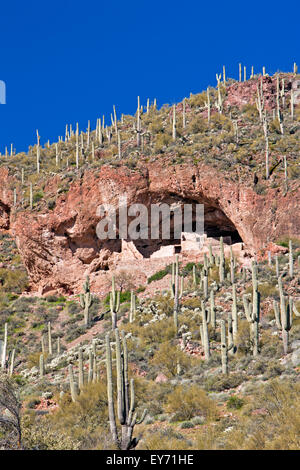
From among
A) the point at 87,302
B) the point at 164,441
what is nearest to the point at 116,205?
the point at 87,302

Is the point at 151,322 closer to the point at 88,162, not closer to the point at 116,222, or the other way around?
the point at 116,222

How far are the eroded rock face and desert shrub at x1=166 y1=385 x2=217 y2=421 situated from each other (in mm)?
18593

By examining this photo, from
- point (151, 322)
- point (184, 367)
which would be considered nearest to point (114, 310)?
point (151, 322)

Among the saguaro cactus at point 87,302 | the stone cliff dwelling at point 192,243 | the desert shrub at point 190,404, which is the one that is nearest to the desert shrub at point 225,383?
the desert shrub at point 190,404

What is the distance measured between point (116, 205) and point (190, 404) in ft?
76.6

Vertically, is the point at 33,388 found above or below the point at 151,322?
below

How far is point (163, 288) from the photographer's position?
35.2 meters

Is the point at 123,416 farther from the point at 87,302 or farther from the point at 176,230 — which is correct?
the point at 176,230

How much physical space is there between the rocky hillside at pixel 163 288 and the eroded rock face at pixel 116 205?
0.10m

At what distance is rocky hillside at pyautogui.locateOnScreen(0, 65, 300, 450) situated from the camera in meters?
15.6

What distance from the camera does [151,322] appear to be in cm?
2888

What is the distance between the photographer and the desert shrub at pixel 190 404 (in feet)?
54.4

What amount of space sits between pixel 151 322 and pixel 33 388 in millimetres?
6936

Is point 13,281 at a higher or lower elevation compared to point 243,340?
higher
